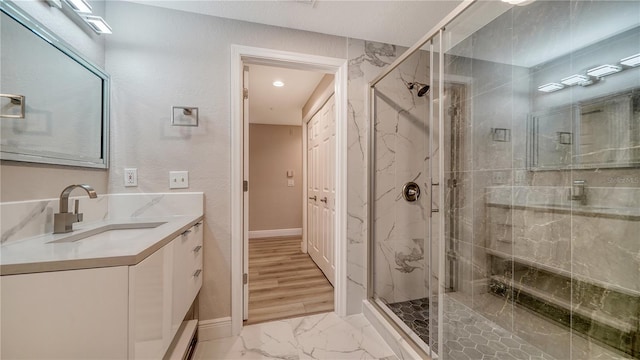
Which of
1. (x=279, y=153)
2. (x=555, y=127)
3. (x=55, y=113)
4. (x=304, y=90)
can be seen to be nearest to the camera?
(x=55, y=113)

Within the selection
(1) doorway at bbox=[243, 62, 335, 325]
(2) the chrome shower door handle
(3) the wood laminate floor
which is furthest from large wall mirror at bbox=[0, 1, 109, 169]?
(2) the chrome shower door handle

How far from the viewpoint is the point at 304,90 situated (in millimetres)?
3141

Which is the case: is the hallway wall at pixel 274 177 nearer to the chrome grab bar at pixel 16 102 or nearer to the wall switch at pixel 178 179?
the wall switch at pixel 178 179

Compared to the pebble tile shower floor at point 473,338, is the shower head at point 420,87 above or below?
above

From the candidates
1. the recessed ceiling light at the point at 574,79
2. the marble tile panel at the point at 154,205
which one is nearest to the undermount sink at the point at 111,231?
the marble tile panel at the point at 154,205

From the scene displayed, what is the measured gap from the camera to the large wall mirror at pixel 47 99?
97cm

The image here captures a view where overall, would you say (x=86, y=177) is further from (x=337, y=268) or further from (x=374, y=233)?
(x=374, y=233)

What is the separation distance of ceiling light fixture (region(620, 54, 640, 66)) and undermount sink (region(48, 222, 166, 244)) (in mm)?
2901

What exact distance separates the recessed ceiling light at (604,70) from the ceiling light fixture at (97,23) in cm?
291

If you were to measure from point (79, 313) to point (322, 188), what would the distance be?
2.26 m

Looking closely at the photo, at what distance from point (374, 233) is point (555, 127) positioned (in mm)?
1418

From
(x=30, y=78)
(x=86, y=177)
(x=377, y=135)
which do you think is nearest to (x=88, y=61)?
(x=30, y=78)

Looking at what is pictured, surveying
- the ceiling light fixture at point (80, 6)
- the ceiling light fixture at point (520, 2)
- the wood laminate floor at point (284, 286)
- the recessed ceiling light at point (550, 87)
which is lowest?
the wood laminate floor at point (284, 286)

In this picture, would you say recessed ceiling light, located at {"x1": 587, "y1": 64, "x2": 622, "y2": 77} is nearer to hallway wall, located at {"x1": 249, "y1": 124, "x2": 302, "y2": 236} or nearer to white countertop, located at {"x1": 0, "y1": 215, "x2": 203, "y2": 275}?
white countertop, located at {"x1": 0, "y1": 215, "x2": 203, "y2": 275}
